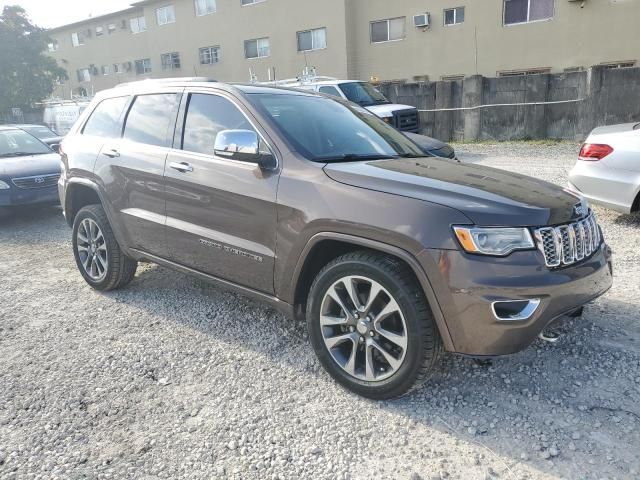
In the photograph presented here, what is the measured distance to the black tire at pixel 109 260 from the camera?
438 centimetres

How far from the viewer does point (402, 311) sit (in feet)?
8.51

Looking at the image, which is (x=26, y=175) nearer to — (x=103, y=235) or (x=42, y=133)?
(x=103, y=235)

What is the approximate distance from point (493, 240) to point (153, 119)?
2.87 meters

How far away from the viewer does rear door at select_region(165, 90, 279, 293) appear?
3135mm

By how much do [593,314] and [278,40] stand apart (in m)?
24.3

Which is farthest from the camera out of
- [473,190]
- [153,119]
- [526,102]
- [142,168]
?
[526,102]

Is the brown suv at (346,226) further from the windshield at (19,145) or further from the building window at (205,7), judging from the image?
the building window at (205,7)

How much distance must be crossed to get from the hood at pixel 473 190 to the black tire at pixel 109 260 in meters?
2.41

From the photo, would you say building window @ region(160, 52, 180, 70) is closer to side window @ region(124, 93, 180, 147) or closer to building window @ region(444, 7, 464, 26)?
building window @ region(444, 7, 464, 26)

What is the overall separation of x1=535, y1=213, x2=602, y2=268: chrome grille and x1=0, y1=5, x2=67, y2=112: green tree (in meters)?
31.5

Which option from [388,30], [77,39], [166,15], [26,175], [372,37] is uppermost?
[77,39]

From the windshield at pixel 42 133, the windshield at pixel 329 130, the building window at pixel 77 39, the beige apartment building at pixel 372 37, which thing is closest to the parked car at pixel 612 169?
the windshield at pixel 329 130

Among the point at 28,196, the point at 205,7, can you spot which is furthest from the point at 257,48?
the point at 28,196

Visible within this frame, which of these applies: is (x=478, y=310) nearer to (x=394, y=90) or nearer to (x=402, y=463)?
(x=402, y=463)
